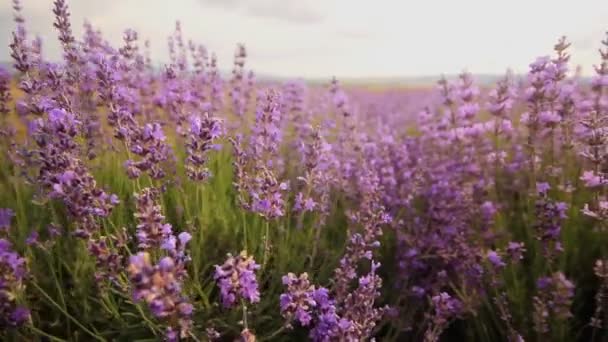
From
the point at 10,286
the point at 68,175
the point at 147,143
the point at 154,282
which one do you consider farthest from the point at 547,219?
the point at 10,286

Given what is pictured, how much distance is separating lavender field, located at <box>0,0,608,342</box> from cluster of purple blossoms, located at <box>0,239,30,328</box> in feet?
0.04

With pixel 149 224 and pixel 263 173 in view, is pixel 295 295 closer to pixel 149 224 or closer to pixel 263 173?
pixel 149 224

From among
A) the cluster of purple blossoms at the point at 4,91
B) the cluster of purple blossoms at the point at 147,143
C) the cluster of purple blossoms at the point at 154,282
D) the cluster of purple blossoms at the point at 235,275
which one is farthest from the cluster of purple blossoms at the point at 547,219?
the cluster of purple blossoms at the point at 4,91

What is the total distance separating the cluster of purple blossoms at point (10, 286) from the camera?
5.72 feet

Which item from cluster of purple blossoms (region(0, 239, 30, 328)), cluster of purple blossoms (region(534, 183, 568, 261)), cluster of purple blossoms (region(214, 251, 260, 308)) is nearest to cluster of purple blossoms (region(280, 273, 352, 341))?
cluster of purple blossoms (region(214, 251, 260, 308))

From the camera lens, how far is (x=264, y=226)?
290 centimetres

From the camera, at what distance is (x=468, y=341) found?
3.06 metres

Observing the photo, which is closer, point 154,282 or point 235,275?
point 154,282

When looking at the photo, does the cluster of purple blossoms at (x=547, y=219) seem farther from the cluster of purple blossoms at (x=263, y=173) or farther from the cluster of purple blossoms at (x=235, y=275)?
the cluster of purple blossoms at (x=235, y=275)

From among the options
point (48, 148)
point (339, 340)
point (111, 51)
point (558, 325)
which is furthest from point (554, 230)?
point (111, 51)

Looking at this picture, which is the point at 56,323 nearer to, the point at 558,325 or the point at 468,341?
the point at 468,341

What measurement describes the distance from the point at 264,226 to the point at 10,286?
1386mm

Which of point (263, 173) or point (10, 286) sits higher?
point (263, 173)

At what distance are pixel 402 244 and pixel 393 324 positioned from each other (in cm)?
74
